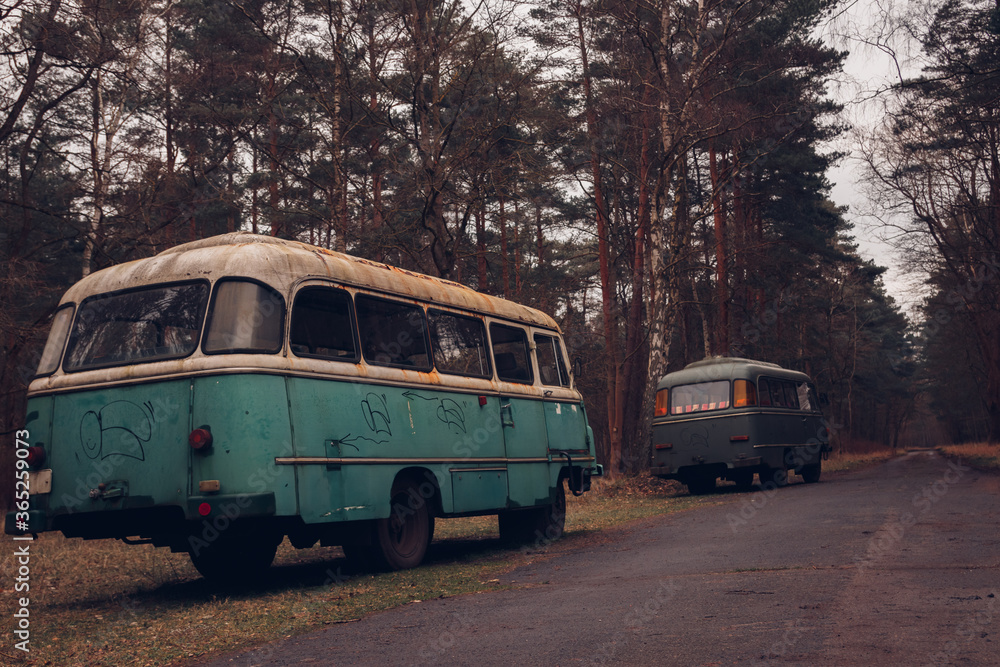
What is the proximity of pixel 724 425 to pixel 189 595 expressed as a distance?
13.7 meters

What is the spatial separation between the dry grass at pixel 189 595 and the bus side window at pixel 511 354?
2041mm

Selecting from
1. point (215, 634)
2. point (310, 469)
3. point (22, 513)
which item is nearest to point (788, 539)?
point (310, 469)

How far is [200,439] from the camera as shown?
7.69 meters

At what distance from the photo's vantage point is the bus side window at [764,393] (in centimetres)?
2070

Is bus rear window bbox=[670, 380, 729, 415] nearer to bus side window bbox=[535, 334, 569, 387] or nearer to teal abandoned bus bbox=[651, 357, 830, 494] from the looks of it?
teal abandoned bus bbox=[651, 357, 830, 494]

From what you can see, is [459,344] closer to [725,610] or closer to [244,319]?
[244,319]

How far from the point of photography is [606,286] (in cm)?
3322

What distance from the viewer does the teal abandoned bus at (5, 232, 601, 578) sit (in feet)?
25.7

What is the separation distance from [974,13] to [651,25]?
32.6 ft

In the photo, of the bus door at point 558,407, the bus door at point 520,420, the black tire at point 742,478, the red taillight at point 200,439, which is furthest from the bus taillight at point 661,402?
the red taillight at point 200,439

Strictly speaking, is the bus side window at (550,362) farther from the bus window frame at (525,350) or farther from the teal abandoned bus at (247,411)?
the teal abandoned bus at (247,411)

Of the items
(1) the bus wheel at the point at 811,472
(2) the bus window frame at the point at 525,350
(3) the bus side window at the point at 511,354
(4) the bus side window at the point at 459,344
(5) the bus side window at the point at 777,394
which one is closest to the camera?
(4) the bus side window at the point at 459,344

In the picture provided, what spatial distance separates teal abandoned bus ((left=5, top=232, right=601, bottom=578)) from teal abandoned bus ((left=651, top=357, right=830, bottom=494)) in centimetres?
1099

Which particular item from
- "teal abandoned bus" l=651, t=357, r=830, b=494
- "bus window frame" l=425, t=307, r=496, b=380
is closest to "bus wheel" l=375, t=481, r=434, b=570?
"bus window frame" l=425, t=307, r=496, b=380
